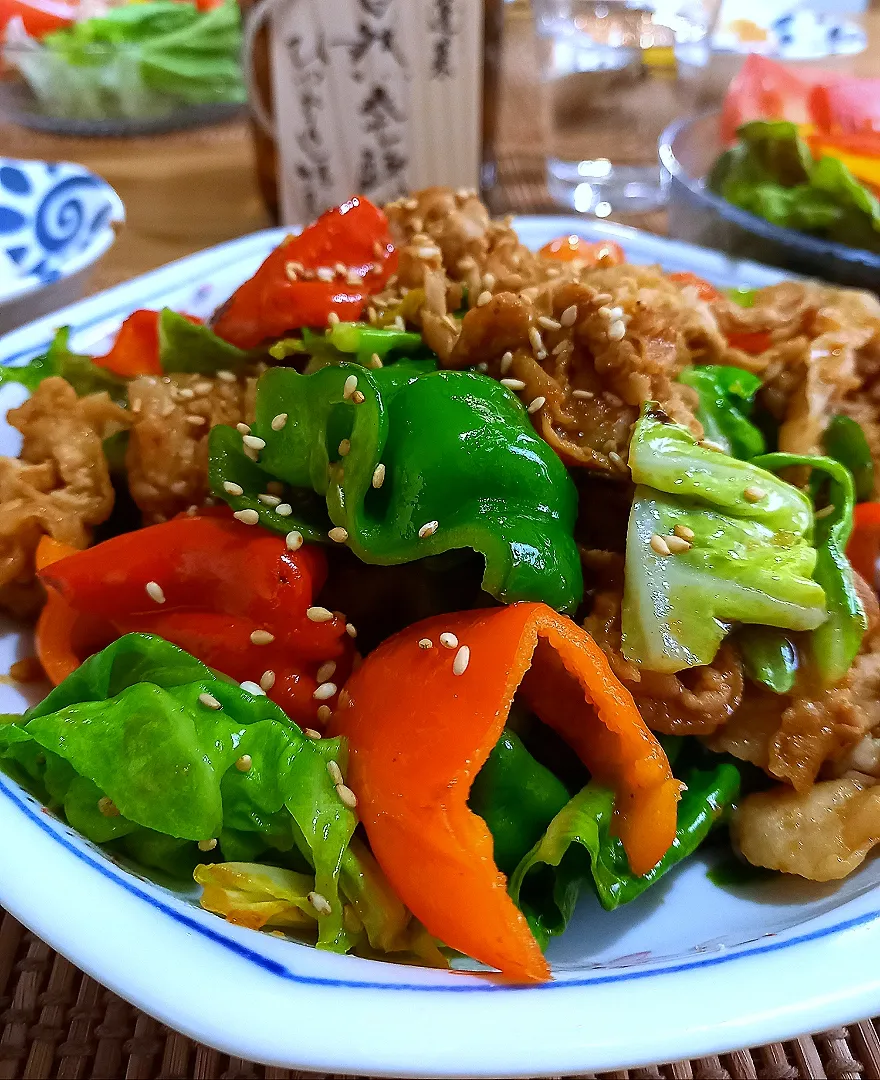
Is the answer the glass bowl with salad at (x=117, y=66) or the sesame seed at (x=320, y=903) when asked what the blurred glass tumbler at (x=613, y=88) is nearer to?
the glass bowl with salad at (x=117, y=66)

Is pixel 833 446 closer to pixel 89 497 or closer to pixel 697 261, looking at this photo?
pixel 697 261

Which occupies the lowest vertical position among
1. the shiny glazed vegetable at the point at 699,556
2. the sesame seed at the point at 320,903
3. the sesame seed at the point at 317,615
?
the sesame seed at the point at 320,903

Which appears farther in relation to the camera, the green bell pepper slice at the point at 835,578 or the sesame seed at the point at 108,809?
the green bell pepper slice at the point at 835,578

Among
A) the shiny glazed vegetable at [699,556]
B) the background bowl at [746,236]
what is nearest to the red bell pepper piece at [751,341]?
the shiny glazed vegetable at [699,556]

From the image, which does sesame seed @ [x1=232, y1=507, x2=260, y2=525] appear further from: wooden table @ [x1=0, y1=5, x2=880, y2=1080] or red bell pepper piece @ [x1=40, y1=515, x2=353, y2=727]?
wooden table @ [x1=0, y1=5, x2=880, y2=1080]

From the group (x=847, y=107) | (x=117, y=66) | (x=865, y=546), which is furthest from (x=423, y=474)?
(x=117, y=66)

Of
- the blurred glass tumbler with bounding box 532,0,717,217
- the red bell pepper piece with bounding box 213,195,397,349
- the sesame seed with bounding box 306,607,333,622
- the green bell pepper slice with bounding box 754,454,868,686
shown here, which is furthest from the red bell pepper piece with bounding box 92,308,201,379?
the blurred glass tumbler with bounding box 532,0,717,217

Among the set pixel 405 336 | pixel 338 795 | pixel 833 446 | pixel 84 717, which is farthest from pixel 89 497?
pixel 833 446
